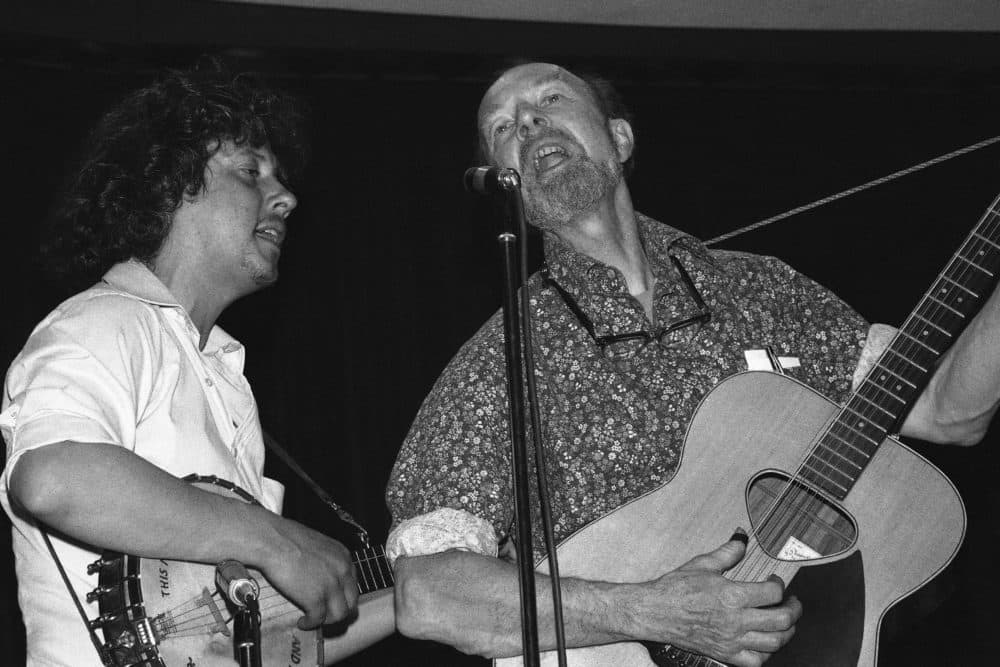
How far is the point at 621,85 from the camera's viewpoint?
4398mm

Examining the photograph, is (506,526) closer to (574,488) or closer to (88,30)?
(574,488)

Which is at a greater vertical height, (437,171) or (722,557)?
(437,171)

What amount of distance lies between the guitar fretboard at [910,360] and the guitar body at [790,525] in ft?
0.12

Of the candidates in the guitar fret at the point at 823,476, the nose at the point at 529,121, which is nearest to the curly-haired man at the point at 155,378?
the nose at the point at 529,121

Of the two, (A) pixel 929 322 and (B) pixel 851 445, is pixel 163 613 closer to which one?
(B) pixel 851 445

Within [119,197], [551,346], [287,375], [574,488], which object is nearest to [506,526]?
[574,488]

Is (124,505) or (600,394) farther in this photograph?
(600,394)

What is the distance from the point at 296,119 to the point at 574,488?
1462 millimetres

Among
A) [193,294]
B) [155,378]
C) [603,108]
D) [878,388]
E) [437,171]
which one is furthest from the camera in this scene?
[437,171]

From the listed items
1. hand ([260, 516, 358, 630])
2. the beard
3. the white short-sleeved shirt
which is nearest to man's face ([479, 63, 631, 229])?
the beard

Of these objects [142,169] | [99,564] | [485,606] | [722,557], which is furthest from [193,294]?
[722,557]

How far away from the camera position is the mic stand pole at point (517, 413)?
1710 millimetres

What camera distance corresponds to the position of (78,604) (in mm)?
2027

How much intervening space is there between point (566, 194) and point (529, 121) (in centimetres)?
29
